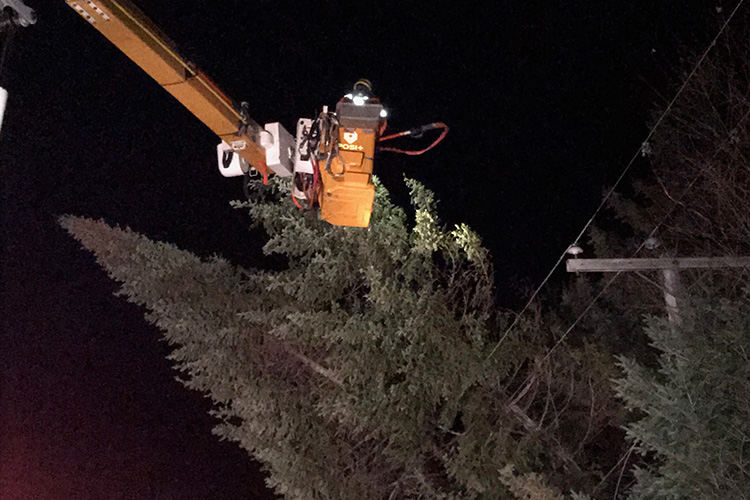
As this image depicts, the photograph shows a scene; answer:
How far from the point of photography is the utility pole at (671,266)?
8.05 meters

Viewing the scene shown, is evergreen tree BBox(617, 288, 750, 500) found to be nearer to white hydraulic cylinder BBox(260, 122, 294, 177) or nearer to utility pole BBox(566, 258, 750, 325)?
utility pole BBox(566, 258, 750, 325)

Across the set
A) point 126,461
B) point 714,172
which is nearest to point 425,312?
point 714,172

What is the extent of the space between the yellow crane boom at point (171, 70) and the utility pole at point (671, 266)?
4634 mm

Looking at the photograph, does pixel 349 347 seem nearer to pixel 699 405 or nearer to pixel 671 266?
pixel 671 266

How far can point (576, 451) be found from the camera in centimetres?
1073

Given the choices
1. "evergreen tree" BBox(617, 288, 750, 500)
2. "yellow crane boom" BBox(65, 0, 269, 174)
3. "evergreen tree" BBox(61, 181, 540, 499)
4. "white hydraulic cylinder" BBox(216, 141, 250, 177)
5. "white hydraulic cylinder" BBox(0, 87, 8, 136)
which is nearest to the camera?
"white hydraulic cylinder" BBox(0, 87, 8, 136)

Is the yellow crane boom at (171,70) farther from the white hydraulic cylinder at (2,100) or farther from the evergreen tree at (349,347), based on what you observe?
the evergreen tree at (349,347)

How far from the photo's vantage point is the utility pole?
26.4ft

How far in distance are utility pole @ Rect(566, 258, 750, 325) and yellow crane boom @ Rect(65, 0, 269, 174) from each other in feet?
15.2

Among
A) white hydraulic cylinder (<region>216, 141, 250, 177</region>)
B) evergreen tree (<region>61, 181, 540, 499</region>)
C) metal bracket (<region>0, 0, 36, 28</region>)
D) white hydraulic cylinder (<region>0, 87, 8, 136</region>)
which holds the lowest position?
evergreen tree (<region>61, 181, 540, 499</region>)

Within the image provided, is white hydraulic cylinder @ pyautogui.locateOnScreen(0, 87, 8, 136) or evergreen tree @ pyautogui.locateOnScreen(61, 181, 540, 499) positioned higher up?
white hydraulic cylinder @ pyautogui.locateOnScreen(0, 87, 8, 136)

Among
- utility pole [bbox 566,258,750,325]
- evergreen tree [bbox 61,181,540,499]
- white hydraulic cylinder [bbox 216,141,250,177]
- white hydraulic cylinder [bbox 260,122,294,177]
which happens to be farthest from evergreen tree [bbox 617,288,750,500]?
white hydraulic cylinder [bbox 216,141,250,177]

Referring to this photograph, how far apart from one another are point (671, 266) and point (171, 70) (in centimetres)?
621

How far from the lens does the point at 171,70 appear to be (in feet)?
16.6
